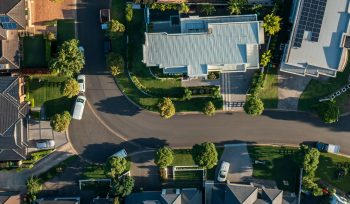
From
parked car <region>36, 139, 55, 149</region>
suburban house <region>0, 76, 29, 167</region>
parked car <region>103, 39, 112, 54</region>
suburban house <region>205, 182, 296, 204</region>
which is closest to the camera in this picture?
suburban house <region>205, 182, 296, 204</region>

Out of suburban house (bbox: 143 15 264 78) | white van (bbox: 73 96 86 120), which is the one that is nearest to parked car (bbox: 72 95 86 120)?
white van (bbox: 73 96 86 120)

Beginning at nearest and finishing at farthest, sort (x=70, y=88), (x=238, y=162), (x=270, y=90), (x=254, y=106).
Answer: (x=254, y=106) < (x=70, y=88) < (x=270, y=90) < (x=238, y=162)

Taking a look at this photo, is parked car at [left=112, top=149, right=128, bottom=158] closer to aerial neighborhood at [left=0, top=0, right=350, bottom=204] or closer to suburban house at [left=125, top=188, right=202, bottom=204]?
aerial neighborhood at [left=0, top=0, right=350, bottom=204]

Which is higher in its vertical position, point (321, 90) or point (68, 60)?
point (68, 60)

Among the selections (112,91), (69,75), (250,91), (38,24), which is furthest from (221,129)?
(38,24)

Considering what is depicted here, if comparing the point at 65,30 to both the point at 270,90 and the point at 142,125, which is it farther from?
the point at 270,90

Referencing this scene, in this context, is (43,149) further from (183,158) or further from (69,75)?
(183,158)

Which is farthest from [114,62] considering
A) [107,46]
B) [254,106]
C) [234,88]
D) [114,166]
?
[254,106]
